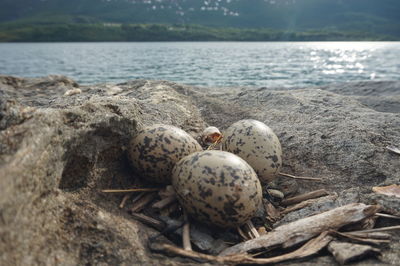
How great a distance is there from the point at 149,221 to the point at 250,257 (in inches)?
34.7

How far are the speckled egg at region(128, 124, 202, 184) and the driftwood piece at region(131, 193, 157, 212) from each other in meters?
0.17

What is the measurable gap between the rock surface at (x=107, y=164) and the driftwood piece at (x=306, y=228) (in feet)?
0.82

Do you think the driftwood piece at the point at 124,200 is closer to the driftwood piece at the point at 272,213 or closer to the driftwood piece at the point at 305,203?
the driftwood piece at the point at 272,213

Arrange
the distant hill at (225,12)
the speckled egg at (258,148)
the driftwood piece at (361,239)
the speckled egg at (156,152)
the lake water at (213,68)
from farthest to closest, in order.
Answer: the distant hill at (225,12) → the lake water at (213,68) → the speckled egg at (258,148) → the speckled egg at (156,152) → the driftwood piece at (361,239)

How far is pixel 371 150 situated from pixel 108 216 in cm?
318

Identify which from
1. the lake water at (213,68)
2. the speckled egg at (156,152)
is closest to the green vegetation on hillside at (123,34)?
the lake water at (213,68)

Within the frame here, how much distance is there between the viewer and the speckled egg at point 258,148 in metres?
3.27

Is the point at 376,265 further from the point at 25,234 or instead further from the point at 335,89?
the point at 335,89

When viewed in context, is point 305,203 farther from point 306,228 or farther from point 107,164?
point 107,164

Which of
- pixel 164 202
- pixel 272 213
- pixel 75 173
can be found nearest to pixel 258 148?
pixel 272 213

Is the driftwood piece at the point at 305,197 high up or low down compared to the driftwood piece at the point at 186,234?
down

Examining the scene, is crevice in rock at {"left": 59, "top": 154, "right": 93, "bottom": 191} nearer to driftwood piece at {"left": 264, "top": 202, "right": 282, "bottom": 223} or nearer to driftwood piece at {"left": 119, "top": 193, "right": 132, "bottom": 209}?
driftwood piece at {"left": 119, "top": 193, "right": 132, "bottom": 209}

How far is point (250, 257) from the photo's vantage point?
2.23m

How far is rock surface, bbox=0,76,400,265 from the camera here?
185 centimetres
